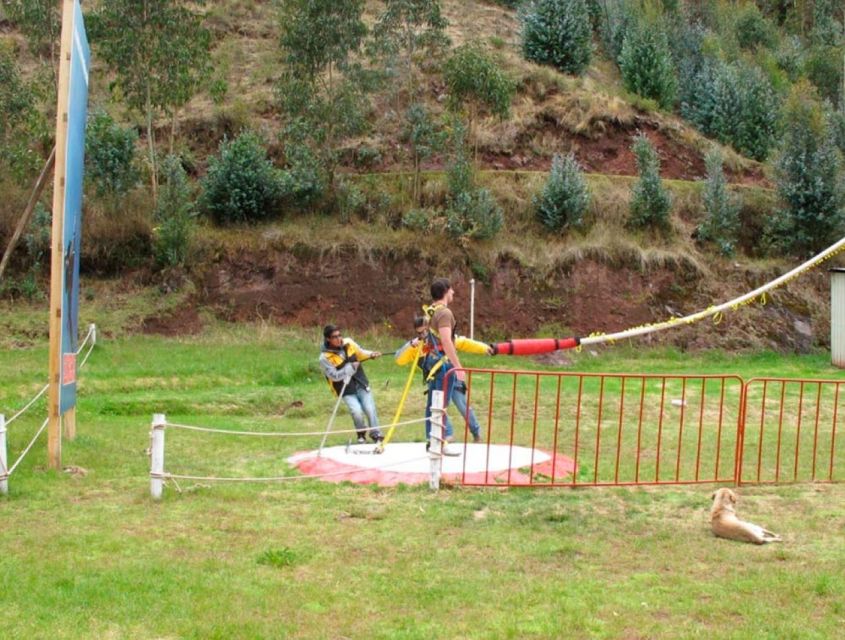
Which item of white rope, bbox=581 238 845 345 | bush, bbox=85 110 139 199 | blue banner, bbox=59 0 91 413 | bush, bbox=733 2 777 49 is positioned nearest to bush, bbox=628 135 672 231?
bush, bbox=85 110 139 199

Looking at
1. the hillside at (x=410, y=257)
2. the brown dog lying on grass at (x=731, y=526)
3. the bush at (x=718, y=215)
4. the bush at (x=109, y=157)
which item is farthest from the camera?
the bush at (x=718, y=215)

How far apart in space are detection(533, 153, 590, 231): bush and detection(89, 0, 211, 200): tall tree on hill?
983 centimetres

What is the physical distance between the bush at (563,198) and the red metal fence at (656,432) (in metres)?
8.49

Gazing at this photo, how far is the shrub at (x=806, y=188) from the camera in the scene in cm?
2639

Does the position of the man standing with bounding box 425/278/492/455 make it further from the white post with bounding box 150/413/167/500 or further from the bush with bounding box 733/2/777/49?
the bush with bounding box 733/2/777/49

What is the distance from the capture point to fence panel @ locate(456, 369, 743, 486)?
8.81m

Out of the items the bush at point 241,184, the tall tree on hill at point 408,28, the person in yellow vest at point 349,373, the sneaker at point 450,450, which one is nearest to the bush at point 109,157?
the bush at point 241,184

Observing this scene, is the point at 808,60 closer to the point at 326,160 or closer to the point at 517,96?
the point at 517,96

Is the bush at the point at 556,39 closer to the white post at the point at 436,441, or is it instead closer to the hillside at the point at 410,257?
the hillside at the point at 410,257

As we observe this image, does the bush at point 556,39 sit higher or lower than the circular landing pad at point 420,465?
higher

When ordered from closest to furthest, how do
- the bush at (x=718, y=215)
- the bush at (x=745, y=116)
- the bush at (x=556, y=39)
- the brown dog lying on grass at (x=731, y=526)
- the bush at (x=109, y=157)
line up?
the brown dog lying on grass at (x=731, y=526), the bush at (x=109, y=157), the bush at (x=718, y=215), the bush at (x=745, y=116), the bush at (x=556, y=39)

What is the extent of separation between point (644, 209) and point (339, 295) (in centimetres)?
911

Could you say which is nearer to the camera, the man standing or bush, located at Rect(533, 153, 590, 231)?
the man standing

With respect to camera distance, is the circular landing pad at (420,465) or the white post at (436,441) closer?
the white post at (436,441)
